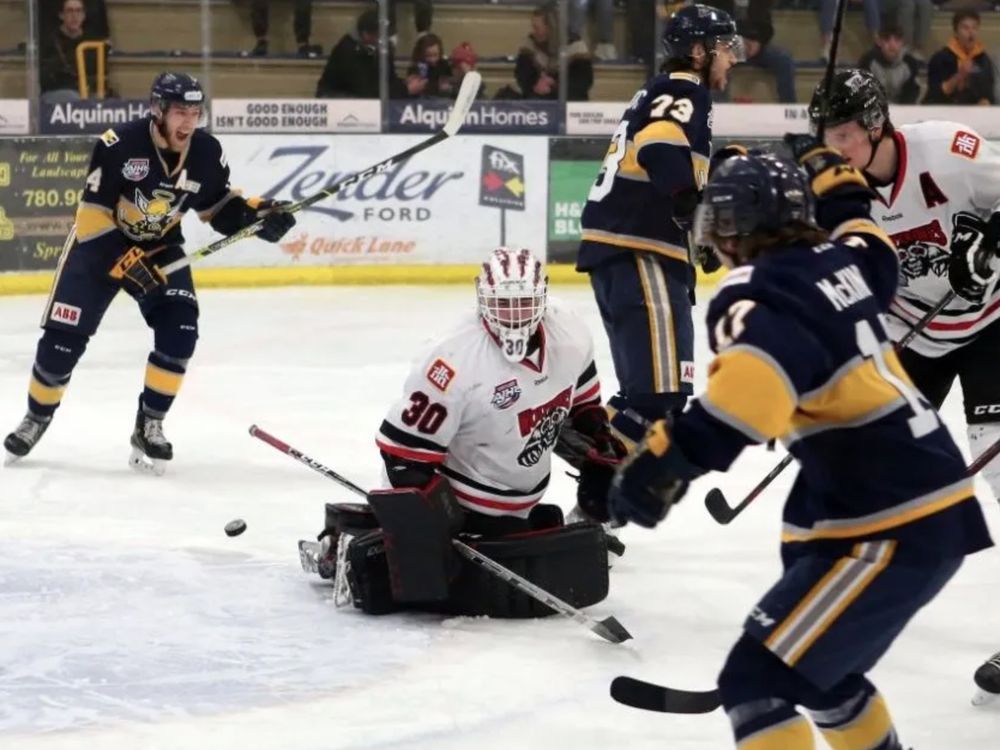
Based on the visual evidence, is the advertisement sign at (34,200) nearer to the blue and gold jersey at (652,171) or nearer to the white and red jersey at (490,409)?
the blue and gold jersey at (652,171)

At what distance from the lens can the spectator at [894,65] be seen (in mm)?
9711

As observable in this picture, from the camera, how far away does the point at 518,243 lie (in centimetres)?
877

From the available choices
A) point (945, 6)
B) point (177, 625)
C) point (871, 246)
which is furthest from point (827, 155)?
point (945, 6)

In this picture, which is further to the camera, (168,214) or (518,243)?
(518,243)

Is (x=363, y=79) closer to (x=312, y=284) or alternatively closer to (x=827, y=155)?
(x=312, y=284)

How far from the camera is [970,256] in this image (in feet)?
11.2

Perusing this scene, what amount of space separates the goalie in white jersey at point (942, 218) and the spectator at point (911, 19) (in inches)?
258

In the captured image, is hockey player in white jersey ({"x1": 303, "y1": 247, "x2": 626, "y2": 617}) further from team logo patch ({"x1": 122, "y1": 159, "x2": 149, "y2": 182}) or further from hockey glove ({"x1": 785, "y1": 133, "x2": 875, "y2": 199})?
team logo patch ({"x1": 122, "y1": 159, "x2": 149, "y2": 182})

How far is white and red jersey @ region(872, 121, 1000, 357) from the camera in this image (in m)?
3.41

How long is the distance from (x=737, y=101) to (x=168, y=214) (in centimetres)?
486

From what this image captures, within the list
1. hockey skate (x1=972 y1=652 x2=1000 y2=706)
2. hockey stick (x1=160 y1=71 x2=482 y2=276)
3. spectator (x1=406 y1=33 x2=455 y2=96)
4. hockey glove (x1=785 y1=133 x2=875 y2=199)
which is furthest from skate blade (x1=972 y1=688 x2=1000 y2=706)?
spectator (x1=406 y1=33 x2=455 y2=96)

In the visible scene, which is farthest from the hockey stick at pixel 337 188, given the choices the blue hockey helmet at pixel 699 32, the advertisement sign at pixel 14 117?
the advertisement sign at pixel 14 117

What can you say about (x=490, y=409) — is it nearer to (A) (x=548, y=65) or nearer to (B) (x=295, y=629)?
(B) (x=295, y=629)

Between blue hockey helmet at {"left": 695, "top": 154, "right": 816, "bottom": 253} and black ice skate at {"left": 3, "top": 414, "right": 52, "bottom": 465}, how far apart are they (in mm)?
3239
